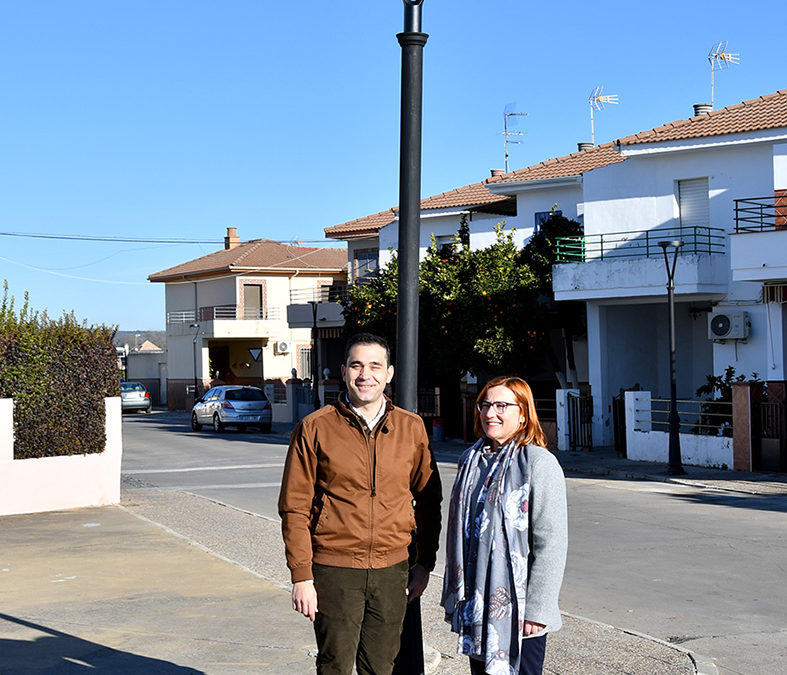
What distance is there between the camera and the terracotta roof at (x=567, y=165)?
32.1m

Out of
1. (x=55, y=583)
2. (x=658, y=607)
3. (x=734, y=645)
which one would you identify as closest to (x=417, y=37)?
(x=734, y=645)

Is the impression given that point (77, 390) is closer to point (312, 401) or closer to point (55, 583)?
point (55, 583)

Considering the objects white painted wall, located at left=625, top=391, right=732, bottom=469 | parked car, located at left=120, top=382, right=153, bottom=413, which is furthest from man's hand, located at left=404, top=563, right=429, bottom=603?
parked car, located at left=120, top=382, right=153, bottom=413

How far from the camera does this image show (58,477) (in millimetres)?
15523

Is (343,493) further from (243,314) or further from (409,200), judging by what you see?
(243,314)

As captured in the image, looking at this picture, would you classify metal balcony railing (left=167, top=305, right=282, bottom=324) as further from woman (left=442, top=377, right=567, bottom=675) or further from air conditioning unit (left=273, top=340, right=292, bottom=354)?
woman (left=442, top=377, right=567, bottom=675)

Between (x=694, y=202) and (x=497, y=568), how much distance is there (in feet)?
77.9

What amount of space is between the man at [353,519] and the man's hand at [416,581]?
0.07m

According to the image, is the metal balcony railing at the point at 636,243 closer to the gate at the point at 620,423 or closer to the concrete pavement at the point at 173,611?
the gate at the point at 620,423

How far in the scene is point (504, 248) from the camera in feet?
95.2

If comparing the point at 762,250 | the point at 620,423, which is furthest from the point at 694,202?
the point at 620,423

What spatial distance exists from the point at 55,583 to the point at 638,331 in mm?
21485

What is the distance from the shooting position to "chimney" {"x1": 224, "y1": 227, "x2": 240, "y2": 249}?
62.8 m

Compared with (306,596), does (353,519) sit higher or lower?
higher
